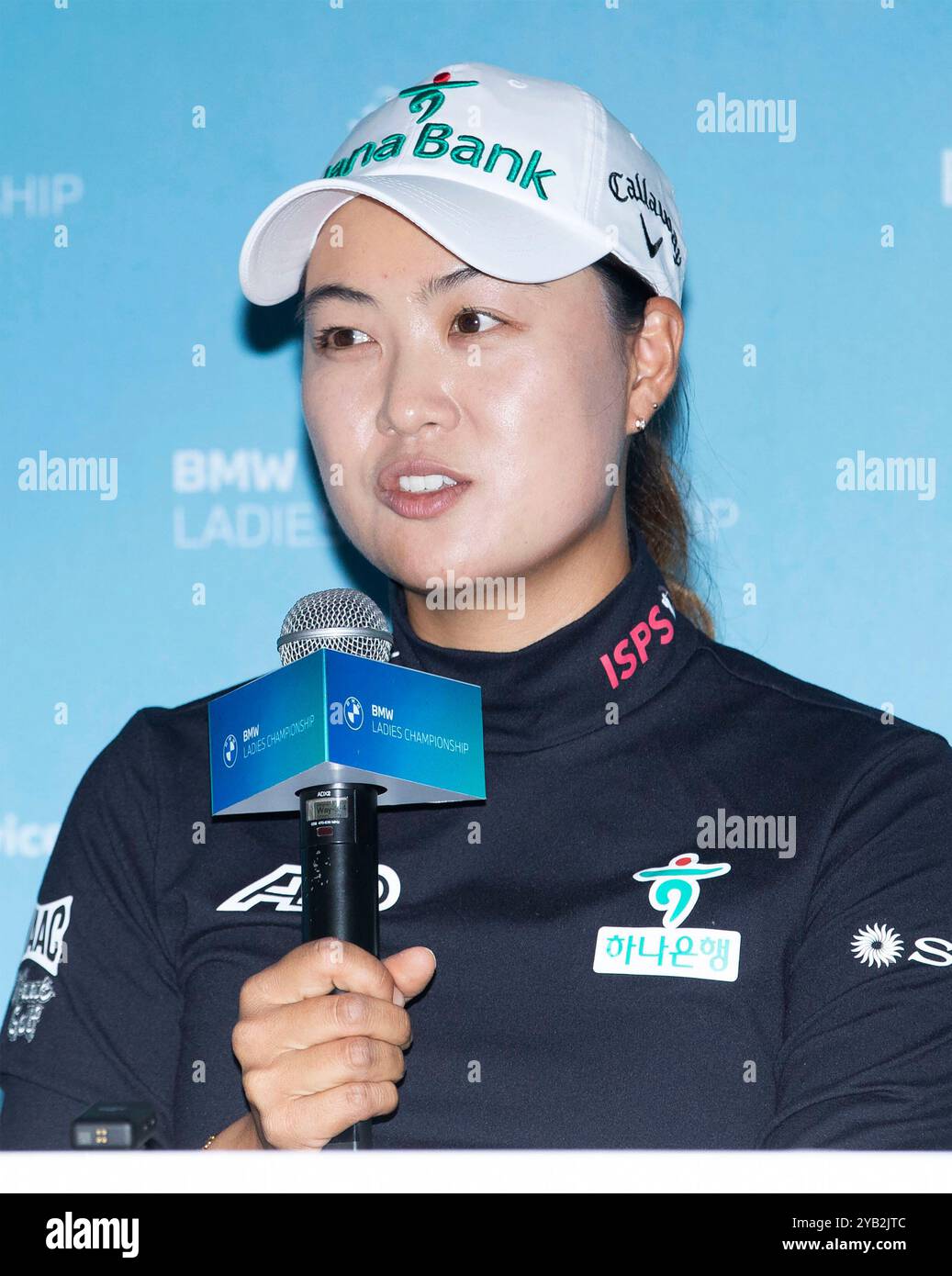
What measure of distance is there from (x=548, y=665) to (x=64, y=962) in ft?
1.56

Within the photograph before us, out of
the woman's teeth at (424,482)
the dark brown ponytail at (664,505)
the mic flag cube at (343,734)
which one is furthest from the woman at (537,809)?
the mic flag cube at (343,734)

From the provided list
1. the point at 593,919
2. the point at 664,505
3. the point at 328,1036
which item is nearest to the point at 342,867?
the point at 328,1036

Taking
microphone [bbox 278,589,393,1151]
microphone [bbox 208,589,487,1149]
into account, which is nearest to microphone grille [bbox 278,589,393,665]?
microphone [bbox 208,589,487,1149]

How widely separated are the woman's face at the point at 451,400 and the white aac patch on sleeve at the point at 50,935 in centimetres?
40

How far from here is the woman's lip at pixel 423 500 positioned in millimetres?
1308

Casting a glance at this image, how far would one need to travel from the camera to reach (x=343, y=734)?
901mm

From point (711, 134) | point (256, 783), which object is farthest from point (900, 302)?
point (256, 783)

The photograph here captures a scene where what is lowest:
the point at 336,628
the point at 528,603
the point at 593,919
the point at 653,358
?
the point at 593,919

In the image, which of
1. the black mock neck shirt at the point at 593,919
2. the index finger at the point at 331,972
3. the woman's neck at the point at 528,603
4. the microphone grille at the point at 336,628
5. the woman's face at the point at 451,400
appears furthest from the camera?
the woman's neck at the point at 528,603

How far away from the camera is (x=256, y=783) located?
948 mm

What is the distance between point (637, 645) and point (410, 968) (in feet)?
1.74

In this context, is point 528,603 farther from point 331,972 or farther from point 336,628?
point 331,972

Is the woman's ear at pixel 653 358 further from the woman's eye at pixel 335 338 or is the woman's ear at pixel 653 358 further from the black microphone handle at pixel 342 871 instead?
the black microphone handle at pixel 342 871
